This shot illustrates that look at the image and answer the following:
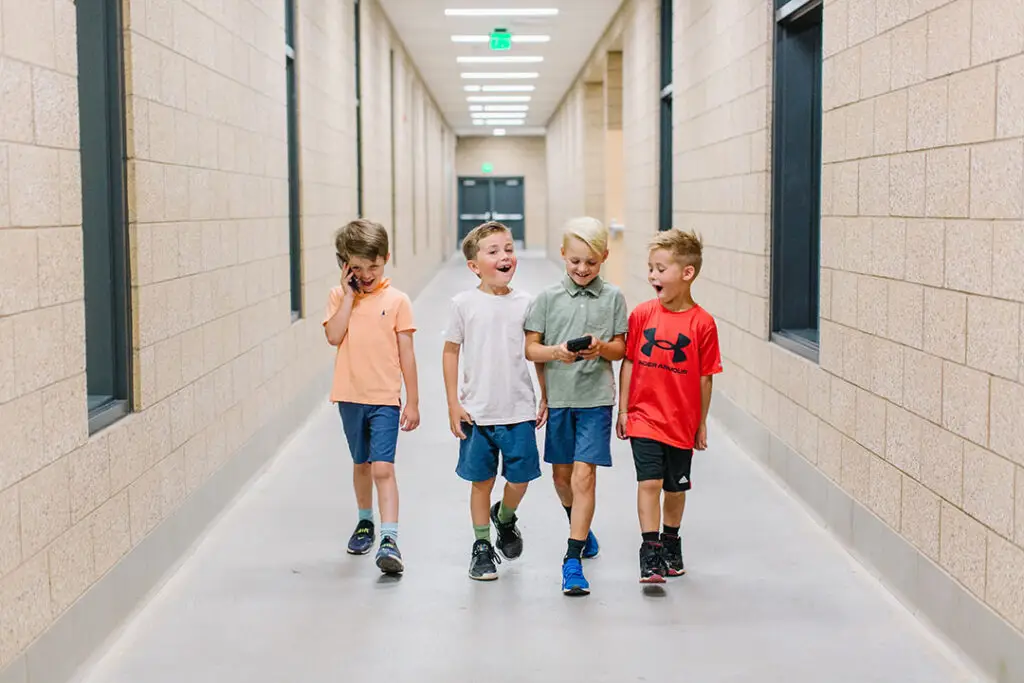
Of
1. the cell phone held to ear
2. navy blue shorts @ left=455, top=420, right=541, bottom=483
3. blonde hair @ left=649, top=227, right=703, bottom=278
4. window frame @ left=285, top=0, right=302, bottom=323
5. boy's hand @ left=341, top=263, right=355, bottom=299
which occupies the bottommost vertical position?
navy blue shorts @ left=455, top=420, right=541, bottom=483

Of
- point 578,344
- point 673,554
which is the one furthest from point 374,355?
point 673,554

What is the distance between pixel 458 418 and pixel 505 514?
1.70 feet

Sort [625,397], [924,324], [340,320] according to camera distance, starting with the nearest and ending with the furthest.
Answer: [924,324] < [625,397] < [340,320]

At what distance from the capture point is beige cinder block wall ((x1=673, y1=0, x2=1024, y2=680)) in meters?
3.29

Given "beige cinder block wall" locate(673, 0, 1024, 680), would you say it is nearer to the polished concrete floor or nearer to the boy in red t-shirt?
the polished concrete floor

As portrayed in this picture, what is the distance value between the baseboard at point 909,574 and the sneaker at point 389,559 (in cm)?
170

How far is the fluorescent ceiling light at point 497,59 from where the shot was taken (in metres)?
18.1

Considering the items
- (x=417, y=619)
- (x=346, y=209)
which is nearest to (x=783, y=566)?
(x=417, y=619)

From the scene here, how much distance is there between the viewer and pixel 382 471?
452 centimetres

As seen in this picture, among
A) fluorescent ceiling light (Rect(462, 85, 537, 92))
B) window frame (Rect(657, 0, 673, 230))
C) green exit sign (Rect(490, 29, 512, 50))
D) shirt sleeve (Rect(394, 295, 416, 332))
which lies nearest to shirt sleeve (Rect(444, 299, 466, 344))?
shirt sleeve (Rect(394, 295, 416, 332))

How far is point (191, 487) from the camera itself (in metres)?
4.92

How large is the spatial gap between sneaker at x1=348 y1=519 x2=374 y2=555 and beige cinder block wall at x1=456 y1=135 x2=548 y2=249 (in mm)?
32731

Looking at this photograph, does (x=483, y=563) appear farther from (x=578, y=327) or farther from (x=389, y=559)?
(x=578, y=327)

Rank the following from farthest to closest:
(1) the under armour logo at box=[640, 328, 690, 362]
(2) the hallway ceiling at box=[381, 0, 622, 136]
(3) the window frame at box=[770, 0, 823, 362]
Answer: (2) the hallway ceiling at box=[381, 0, 622, 136] < (3) the window frame at box=[770, 0, 823, 362] < (1) the under armour logo at box=[640, 328, 690, 362]
